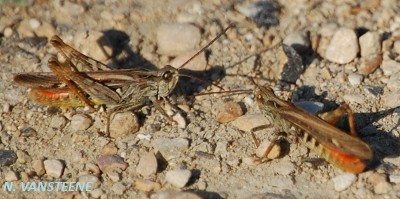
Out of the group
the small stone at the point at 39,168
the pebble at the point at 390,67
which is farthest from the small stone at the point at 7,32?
the pebble at the point at 390,67

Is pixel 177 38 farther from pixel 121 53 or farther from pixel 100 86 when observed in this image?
pixel 100 86

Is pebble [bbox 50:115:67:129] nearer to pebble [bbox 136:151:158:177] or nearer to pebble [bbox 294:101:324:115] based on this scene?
pebble [bbox 136:151:158:177]

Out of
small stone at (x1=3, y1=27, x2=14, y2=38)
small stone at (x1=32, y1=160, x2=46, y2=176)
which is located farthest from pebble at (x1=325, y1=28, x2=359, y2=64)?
small stone at (x1=3, y1=27, x2=14, y2=38)

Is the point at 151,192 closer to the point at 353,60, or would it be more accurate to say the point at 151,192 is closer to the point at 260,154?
the point at 260,154

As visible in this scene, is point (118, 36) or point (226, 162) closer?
point (226, 162)

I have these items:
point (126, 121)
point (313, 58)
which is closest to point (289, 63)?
point (313, 58)

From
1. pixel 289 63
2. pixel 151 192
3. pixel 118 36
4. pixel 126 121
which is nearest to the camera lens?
pixel 151 192
